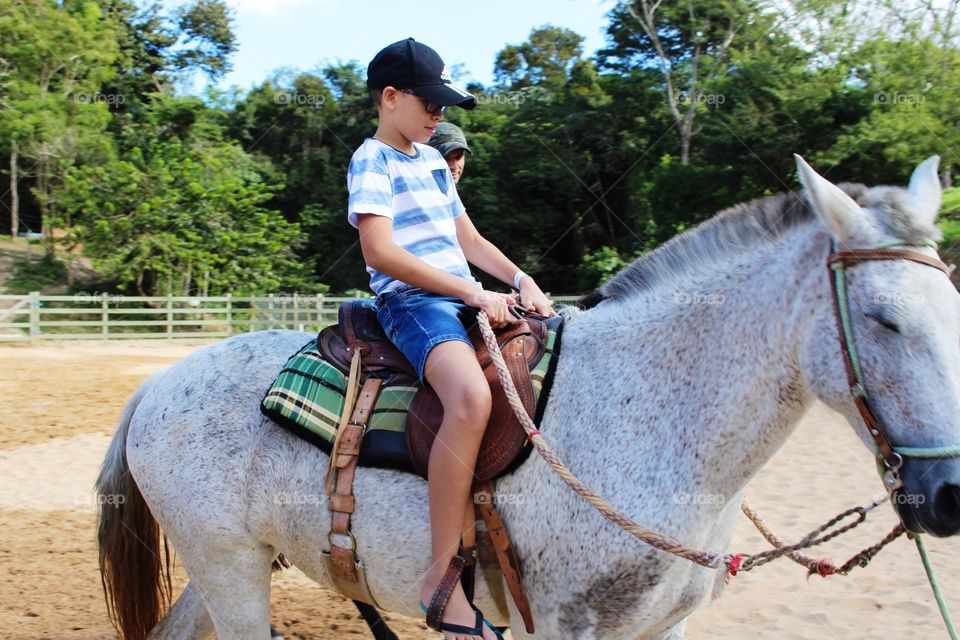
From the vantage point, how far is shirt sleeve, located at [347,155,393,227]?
254cm

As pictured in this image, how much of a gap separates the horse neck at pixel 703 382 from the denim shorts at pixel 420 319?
1.40 feet

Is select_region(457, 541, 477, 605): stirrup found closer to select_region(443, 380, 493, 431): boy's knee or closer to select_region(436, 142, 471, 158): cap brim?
select_region(443, 380, 493, 431): boy's knee

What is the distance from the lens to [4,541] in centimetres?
578

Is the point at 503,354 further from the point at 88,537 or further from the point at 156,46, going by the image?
the point at 156,46

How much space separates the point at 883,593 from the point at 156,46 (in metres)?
41.0

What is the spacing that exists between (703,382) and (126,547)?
2640 millimetres

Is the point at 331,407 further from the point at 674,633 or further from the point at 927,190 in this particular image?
the point at 927,190

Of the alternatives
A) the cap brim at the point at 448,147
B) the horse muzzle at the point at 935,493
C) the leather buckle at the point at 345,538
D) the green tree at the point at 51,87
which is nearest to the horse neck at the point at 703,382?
the horse muzzle at the point at 935,493

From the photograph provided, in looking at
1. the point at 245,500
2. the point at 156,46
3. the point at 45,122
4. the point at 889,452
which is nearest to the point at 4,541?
the point at 245,500

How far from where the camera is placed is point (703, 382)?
231cm

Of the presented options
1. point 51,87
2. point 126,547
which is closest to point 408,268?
point 126,547

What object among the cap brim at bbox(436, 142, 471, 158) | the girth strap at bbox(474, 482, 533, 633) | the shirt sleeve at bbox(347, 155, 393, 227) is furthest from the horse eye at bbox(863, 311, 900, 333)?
the cap brim at bbox(436, 142, 471, 158)

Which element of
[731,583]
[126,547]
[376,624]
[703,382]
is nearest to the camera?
[703,382]

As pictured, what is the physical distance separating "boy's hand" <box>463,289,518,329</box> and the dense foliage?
21.7 m
